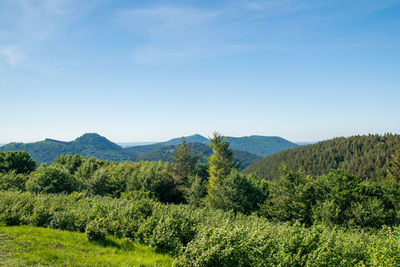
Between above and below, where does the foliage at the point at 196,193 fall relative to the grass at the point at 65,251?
below

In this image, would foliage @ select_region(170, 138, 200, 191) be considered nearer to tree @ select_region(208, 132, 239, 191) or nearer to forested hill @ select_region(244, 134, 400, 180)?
tree @ select_region(208, 132, 239, 191)

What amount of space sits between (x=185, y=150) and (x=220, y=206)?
16.3m

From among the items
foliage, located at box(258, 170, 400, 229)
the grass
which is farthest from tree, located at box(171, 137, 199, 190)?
the grass

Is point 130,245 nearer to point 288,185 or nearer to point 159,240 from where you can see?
point 159,240

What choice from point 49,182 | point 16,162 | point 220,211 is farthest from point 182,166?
point 16,162

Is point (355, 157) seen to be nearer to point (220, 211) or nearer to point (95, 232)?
point (220, 211)

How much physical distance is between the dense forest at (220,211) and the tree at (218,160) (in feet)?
0.59

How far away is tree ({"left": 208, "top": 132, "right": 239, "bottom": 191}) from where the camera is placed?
36.8 m

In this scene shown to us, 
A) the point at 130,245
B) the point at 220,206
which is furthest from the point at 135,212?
the point at 220,206

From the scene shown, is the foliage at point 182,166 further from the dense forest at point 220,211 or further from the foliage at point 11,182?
the foliage at point 11,182

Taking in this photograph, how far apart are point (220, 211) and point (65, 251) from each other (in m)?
13.8

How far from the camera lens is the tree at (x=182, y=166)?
42.2 m

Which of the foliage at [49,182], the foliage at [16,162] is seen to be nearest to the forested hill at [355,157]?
the foliage at [16,162]

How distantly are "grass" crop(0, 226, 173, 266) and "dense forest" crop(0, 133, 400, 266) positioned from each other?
71cm
